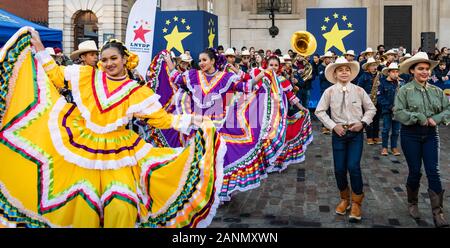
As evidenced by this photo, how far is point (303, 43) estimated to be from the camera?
12.0m

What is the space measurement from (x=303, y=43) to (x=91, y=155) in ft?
29.2

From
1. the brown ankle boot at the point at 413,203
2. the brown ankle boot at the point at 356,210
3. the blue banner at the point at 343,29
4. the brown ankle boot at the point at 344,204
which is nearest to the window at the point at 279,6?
the blue banner at the point at 343,29

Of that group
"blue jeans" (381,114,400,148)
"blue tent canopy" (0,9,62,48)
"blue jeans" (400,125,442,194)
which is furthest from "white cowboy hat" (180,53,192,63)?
"blue jeans" (400,125,442,194)

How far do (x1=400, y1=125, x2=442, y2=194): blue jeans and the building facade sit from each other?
64.8 ft

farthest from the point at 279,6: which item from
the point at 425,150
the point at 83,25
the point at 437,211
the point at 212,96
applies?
the point at 437,211

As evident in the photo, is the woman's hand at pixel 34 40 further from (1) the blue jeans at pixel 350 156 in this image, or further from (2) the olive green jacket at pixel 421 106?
(2) the olive green jacket at pixel 421 106

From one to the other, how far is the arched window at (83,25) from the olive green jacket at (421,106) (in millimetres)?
23221

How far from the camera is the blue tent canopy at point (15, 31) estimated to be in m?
8.38

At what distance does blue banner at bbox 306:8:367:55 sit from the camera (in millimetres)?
13461

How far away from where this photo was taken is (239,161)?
6531 mm

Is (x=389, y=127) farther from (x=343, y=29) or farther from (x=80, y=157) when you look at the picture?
(x=80, y=157)

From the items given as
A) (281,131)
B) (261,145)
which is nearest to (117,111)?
(261,145)

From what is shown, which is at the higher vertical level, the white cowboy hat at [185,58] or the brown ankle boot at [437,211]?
the white cowboy hat at [185,58]
